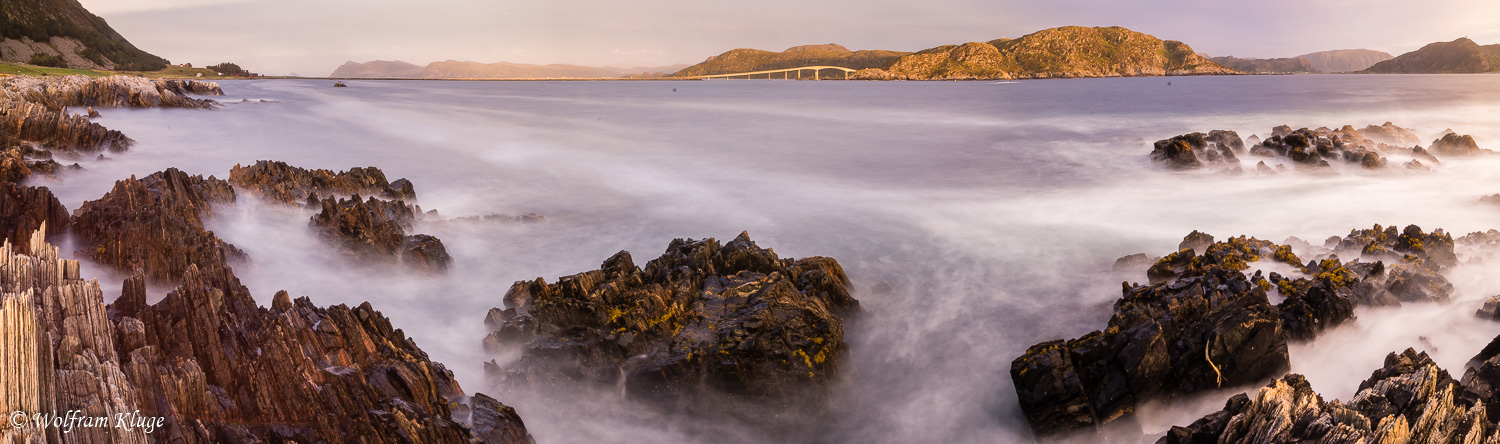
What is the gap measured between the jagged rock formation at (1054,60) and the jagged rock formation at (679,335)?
183m

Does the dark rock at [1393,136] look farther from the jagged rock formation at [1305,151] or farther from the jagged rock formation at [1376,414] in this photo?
the jagged rock formation at [1376,414]

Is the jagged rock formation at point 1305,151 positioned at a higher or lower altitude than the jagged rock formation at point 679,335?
higher

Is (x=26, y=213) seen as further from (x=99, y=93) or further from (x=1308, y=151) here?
(x=99, y=93)

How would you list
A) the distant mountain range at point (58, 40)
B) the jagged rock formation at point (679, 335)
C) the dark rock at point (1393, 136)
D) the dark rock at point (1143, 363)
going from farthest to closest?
the distant mountain range at point (58, 40), the dark rock at point (1393, 136), the jagged rock formation at point (679, 335), the dark rock at point (1143, 363)

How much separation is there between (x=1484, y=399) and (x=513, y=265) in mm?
11208

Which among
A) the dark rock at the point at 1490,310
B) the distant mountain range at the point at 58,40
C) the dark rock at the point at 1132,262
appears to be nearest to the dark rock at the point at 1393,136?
the dark rock at the point at 1132,262

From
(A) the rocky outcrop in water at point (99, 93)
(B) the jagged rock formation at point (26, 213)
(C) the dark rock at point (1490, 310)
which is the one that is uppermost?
(A) the rocky outcrop in water at point (99, 93)

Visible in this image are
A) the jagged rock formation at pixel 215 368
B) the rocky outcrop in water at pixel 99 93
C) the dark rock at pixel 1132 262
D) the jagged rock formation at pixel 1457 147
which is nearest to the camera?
the jagged rock formation at pixel 215 368

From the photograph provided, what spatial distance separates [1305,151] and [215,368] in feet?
78.6

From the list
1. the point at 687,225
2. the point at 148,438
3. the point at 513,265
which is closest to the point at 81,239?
the point at 513,265

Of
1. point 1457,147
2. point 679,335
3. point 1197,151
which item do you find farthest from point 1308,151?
point 679,335

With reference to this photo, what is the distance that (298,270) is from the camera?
9867 mm

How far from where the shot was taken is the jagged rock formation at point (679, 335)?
23.9 feet

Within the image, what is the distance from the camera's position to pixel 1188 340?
6.73m
